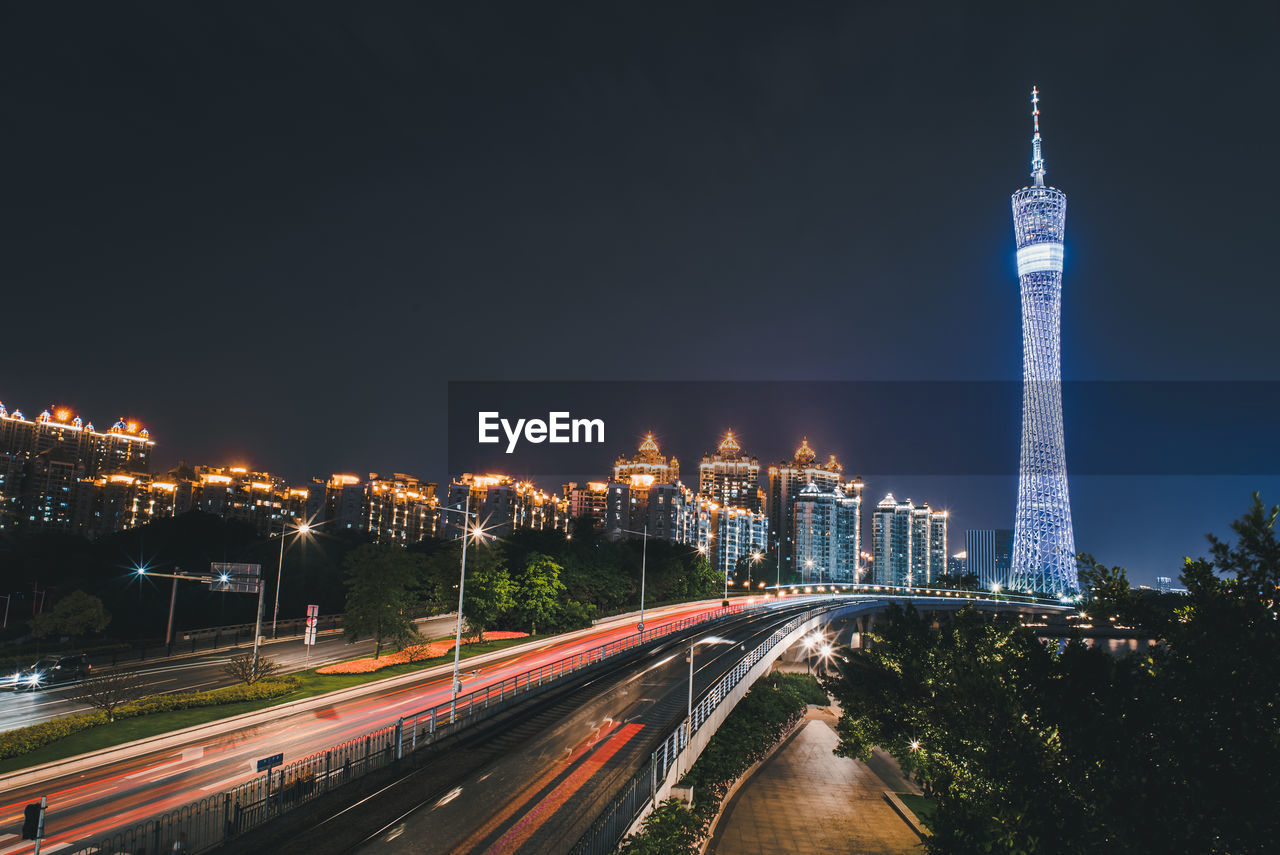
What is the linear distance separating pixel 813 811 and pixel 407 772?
93.3 ft

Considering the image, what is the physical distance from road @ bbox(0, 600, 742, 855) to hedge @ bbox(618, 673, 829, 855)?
507 inches

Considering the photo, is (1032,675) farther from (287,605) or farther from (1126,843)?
(287,605)

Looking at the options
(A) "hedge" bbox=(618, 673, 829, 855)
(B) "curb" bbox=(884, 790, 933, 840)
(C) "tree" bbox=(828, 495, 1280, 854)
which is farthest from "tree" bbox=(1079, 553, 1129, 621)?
(B) "curb" bbox=(884, 790, 933, 840)

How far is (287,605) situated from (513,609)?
40.9 meters

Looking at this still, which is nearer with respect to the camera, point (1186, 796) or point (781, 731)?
point (1186, 796)

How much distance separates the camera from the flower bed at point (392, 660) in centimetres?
4378

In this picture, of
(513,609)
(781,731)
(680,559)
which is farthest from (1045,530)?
(513,609)

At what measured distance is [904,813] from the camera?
43.9 meters

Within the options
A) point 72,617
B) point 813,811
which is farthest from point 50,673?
point 813,811

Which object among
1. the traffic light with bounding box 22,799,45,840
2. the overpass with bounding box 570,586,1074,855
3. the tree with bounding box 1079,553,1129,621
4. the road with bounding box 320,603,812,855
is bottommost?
the road with bounding box 320,603,812,855

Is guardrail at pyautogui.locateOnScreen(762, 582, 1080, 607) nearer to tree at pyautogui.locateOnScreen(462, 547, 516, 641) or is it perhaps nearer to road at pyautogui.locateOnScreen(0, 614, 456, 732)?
tree at pyautogui.locateOnScreen(462, 547, 516, 641)

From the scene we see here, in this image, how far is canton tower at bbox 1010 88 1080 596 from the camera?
111938mm

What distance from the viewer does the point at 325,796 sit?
22.3 metres

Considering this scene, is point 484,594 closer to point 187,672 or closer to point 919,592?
point 187,672
